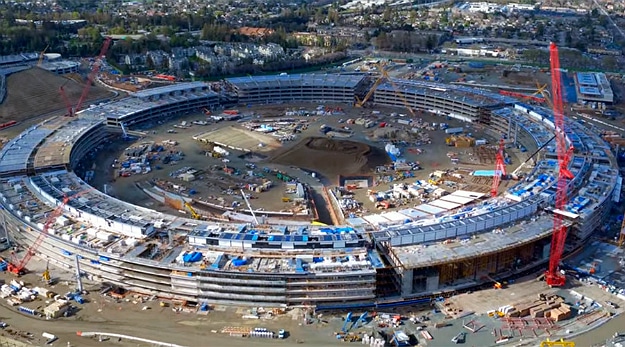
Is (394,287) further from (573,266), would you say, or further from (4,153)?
(4,153)

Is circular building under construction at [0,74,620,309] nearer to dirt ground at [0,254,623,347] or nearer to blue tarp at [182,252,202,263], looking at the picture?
blue tarp at [182,252,202,263]

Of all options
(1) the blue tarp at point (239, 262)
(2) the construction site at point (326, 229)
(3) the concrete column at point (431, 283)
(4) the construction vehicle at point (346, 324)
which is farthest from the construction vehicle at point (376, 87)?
(4) the construction vehicle at point (346, 324)

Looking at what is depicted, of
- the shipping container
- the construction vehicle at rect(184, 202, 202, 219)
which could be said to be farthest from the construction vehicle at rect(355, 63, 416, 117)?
the construction vehicle at rect(184, 202, 202, 219)

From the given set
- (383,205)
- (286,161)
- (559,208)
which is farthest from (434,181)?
(286,161)

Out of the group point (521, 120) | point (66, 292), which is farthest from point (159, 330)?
point (521, 120)

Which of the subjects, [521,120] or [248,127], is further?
[248,127]

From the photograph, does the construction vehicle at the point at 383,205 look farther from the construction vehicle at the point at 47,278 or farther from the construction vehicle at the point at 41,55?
the construction vehicle at the point at 41,55
